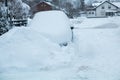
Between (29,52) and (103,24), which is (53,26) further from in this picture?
(103,24)

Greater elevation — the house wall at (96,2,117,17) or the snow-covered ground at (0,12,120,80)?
the house wall at (96,2,117,17)

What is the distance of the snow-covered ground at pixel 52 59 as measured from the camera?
299 inches

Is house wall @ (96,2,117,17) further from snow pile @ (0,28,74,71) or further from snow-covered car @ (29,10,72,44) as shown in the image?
snow pile @ (0,28,74,71)

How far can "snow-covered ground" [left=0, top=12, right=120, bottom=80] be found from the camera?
24.9 ft

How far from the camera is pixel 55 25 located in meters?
11.1

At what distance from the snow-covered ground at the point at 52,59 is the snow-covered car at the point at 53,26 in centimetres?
40

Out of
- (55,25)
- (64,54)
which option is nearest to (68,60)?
(64,54)

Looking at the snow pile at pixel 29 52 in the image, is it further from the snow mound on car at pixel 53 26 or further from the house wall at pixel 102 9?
the house wall at pixel 102 9

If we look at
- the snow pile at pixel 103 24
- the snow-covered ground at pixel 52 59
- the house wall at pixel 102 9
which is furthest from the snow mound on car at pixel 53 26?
the house wall at pixel 102 9

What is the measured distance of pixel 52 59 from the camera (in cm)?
884

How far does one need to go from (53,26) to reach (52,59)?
8.39 feet

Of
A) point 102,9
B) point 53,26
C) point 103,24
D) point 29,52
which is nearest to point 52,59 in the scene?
point 29,52

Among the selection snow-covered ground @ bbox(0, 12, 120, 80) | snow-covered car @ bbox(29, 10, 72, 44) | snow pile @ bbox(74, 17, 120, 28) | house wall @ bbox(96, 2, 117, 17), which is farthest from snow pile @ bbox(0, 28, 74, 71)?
house wall @ bbox(96, 2, 117, 17)

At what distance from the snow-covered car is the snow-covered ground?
0.40 m
